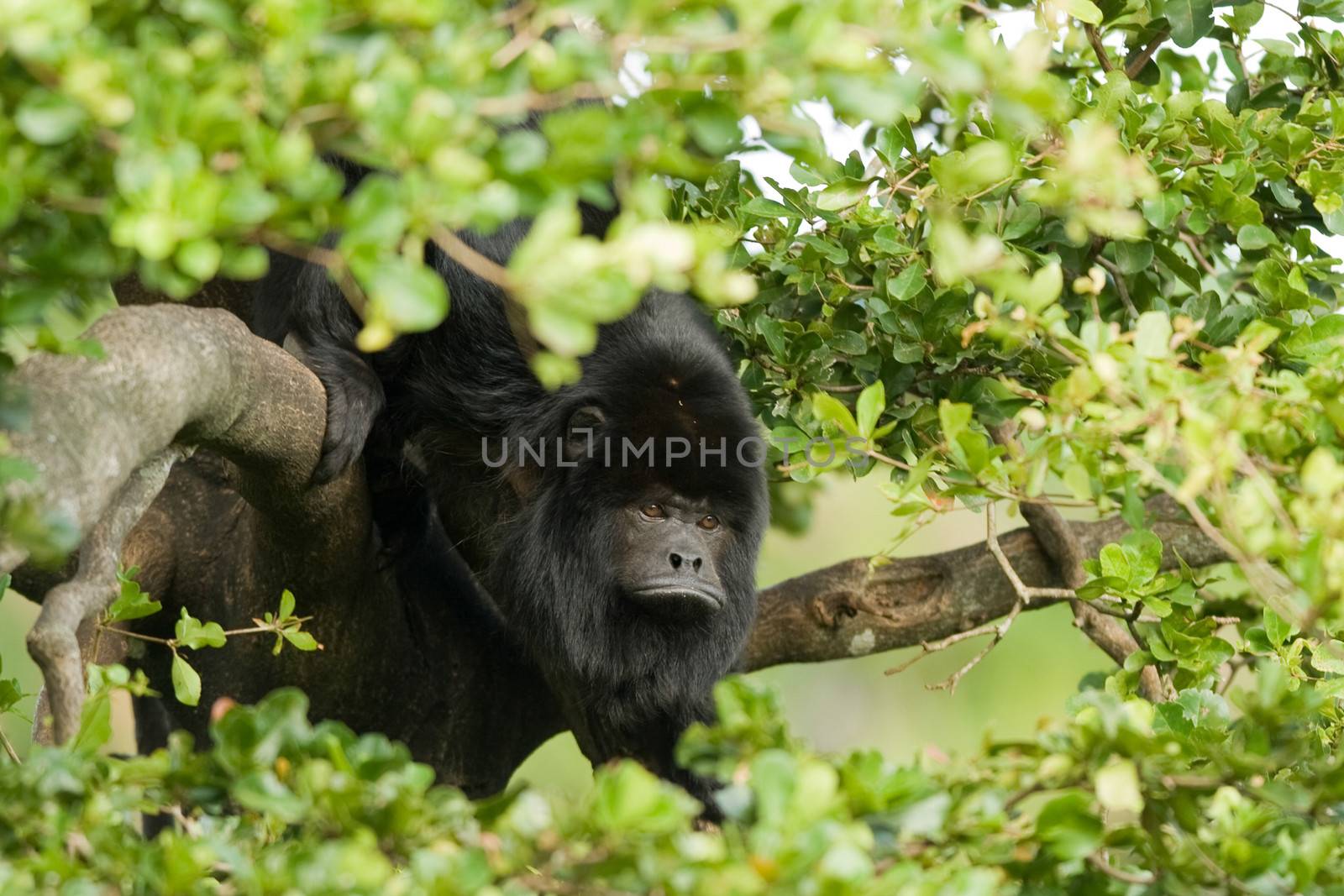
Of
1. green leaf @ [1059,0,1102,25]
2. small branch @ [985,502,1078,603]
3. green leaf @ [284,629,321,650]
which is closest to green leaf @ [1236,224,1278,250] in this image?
green leaf @ [1059,0,1102,25]

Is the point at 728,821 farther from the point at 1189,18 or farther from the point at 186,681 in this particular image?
the point at 1189,18

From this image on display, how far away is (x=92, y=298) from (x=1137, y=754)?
1.28 m

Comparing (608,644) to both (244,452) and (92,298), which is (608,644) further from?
(92,298)

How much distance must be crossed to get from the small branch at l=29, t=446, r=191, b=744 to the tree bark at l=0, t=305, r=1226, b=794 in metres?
0.06

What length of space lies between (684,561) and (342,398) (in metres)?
0.83

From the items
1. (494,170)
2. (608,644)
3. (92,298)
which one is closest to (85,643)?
(608,644)

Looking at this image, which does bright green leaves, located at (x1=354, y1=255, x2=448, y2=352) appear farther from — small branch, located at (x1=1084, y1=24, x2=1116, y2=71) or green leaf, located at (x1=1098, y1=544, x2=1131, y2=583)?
small branch, located at (x1=1084, y1=24, x2=1116, y2=71)

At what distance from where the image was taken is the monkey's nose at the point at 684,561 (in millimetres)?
3062

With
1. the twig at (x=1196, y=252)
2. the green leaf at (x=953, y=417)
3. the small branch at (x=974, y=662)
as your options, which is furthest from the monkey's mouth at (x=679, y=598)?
the twig at (x=1196, y=252)

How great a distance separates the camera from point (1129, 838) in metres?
1.66

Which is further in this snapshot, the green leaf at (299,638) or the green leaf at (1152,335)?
the green leaf at (299,638)

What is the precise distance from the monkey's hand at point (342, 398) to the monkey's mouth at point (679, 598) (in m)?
0.70

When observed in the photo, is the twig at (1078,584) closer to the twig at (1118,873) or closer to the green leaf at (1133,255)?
the green leaf at (1133,255)

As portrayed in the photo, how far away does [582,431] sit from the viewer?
3195 millimetres
